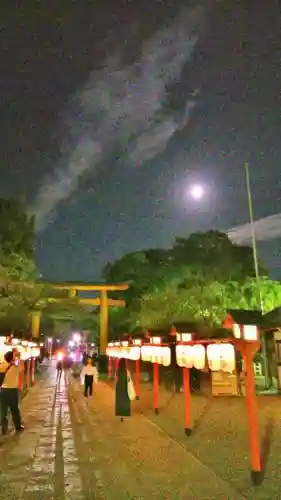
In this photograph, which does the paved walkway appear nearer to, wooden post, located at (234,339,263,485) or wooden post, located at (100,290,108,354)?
wooden post, located at (234,339,263,485)

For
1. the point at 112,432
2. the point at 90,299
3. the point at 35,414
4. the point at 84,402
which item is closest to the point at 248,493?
the point at 112,432

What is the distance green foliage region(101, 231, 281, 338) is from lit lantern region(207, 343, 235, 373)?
860 cm

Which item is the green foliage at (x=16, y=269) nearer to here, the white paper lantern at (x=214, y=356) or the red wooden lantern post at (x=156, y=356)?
the red wooden lantern post at (x=156, y=356)

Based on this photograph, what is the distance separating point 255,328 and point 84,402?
13506 millimetres

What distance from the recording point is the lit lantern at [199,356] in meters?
11.2

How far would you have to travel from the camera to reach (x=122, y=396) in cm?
1424

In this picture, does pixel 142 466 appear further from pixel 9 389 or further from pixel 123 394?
pixel 123 394

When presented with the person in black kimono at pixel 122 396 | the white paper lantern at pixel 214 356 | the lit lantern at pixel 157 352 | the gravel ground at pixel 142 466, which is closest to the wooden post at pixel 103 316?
the lit lantern at pixel 157 352

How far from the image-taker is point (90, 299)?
156 feet

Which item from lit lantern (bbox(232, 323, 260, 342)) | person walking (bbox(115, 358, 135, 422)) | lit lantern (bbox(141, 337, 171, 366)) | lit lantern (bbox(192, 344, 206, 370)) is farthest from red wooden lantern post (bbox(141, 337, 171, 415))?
lit lantern (bbox(232, 323, 260, 342))

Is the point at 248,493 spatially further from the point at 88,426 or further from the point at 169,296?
the point at 169,296

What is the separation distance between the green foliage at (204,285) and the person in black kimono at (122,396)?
617 centimetres

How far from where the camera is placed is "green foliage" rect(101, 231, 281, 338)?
23562 mm

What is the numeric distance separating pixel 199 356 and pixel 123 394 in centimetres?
433
